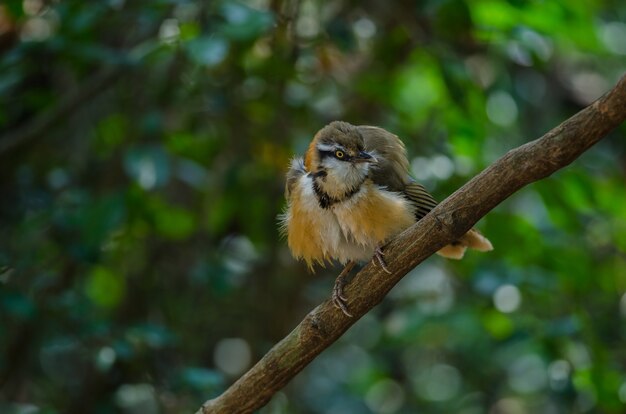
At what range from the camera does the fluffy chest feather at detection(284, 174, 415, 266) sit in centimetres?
370

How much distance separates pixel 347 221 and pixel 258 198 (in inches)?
79.2

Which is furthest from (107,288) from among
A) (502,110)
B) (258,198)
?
(502,110)

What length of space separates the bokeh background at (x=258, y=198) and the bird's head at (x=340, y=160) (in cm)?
67

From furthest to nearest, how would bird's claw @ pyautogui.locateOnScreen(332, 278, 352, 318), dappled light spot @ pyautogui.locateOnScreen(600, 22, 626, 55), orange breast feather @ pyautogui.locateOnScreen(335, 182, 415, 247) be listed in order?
dappled light spot @ pyautogui.locateOnScreen(600, 22, 626, 55) < orange breast feather @ pyautogui.locateOnScreen(335, 182, 415, 247) < bird's claw @ pyautogui.locateOnScreen(332, 278, 352, 318)

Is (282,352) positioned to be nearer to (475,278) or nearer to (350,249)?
(350,249)

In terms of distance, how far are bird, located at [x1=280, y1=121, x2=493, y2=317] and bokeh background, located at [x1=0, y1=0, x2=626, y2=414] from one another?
0.70 metres

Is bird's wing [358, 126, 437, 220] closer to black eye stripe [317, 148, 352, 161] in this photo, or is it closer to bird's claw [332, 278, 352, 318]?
black eye stripe [317, 148, 352, 161]

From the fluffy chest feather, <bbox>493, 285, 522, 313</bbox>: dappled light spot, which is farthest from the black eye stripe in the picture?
<bbox>493, 285, 522, 313</bbox>: dappled light spot

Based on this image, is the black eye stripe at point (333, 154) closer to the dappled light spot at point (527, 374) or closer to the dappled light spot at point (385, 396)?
the dappled light spot at point (527, 374)

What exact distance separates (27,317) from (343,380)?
3173 millimetres

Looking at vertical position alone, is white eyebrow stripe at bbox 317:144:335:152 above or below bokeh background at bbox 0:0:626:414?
above

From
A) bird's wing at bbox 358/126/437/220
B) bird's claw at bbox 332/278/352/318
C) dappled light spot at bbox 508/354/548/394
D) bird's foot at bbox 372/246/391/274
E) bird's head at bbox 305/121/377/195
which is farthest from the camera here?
dappled light spot at bbox 508/354/548/394

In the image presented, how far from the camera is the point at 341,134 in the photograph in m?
3.88

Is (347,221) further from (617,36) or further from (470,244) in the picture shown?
(617,36)
